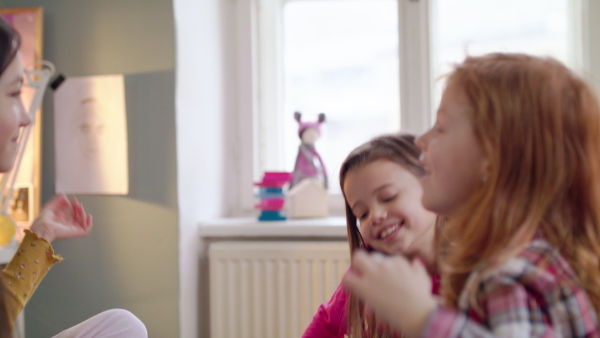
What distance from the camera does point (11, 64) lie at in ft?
3.11

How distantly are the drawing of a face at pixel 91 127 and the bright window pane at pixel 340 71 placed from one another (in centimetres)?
66

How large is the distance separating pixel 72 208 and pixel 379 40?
1210mm

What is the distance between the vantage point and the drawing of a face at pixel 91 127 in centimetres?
172

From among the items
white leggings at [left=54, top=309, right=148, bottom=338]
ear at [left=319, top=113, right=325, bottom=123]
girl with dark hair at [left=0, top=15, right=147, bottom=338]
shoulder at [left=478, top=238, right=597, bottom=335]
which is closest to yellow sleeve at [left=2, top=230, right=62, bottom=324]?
girl with dark hair at [left=0, top=15, right=147, bottom=338]

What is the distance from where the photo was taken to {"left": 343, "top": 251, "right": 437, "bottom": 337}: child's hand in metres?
0.60

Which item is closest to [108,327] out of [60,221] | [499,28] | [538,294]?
[60,221]

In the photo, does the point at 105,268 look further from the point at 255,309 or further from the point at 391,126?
the point at 391,126

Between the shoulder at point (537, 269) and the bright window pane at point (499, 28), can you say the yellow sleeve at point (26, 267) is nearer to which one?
the shoulder at point (537, 269)

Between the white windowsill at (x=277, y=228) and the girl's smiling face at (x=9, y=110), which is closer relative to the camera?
the girl's smiling face at (x=9, y=110)

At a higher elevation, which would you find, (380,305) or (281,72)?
(281,72)

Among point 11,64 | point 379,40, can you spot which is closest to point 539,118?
point 11,64

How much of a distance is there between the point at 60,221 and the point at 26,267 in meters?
0.17

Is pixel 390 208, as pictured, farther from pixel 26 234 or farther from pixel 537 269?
pixel 26 234

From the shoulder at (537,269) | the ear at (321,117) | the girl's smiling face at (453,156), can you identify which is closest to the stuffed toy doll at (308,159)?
the ear at (321,117)
